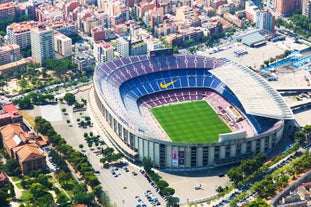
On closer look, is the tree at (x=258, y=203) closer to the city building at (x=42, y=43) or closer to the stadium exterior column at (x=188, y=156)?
the stadium exterior column at (x=188, y=156)

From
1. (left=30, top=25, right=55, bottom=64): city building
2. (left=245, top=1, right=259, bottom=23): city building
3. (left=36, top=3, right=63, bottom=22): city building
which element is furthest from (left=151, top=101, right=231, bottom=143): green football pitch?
(left=36, top=3, right=63, bottom=22): city building

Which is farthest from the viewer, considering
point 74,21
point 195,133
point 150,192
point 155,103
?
point 74,21

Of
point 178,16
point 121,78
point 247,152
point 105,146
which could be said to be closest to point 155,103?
point 121,78

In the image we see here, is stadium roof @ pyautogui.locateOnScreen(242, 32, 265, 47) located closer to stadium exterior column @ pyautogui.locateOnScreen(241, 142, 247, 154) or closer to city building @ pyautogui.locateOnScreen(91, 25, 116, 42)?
city building @ pyautogui.locateOnScreen(91, 25, 116, 42)

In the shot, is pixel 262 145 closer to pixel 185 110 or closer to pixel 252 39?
pixel 185 110

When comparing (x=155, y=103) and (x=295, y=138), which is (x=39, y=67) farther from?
(x=295, y=138)

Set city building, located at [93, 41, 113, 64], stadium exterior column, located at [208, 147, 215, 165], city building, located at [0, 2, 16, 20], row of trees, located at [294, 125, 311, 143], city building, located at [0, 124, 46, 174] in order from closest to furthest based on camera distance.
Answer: city building, located at [0, 124, 46, 174] → stadium exterior column, located at [208, 147, 215, 165] → row of trees, located at [294, 125, 311, 143] → city building, located at [93, 41, 113, 64] → city building, located at [0, 2, 16, 20]

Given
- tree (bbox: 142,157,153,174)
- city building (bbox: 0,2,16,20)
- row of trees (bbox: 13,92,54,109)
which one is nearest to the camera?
tree (bbox: 142,157,153,174)
